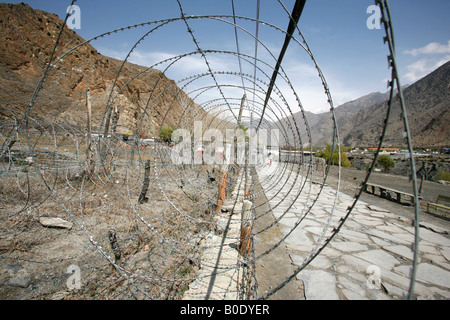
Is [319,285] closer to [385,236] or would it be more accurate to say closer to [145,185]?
[385,236]

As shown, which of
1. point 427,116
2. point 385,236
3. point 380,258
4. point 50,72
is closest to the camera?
point 380,258

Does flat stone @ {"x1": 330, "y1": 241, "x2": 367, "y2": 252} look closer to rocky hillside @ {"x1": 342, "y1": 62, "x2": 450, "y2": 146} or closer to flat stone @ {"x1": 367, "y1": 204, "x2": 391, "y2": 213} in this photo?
flat stone @ {"x1": 367, "y1": 204, "x2": 391, "y2": 213}

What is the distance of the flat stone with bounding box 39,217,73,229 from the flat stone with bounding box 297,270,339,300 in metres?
4.47

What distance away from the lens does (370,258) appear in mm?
3236

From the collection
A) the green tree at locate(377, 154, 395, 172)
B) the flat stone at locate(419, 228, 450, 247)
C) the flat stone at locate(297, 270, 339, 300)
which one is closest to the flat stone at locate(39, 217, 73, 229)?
the flat stone at locate(297, 270, 339, 300)

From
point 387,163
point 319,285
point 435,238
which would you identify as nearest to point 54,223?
point 319,285

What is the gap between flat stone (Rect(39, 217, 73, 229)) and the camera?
397 cm

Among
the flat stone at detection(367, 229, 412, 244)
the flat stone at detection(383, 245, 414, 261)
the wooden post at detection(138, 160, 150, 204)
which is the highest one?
the wooden post at detection(138, 160, 150, 204)

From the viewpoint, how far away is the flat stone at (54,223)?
397 cm

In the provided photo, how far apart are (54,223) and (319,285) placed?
4884 millimetres

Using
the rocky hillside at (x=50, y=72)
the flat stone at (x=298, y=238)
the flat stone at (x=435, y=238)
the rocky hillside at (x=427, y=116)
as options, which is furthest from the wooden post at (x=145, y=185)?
the rocky hillside at (x=427, y=116)

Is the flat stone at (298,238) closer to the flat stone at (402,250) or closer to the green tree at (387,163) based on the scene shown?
the flat stone at (402,250)

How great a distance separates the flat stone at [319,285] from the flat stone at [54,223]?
176 inches

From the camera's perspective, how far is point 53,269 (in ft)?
9.23
